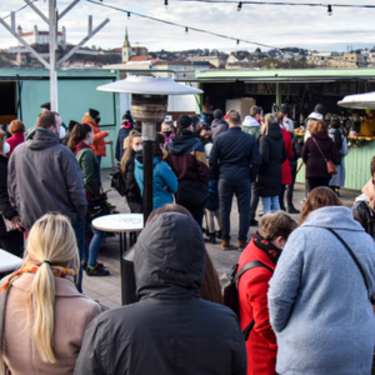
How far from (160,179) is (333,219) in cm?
293

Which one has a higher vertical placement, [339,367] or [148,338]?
[148,338]

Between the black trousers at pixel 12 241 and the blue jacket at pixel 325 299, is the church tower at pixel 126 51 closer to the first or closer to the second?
the black trousers at pixel 12 241

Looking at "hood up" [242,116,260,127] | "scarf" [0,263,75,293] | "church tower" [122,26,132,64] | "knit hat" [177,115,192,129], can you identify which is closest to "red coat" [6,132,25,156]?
"knit hat" [177,115,192,129]

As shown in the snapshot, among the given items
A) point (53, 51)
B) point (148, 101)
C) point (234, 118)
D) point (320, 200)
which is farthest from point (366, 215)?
point (53, 51)

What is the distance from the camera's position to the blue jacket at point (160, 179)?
5.15 metres

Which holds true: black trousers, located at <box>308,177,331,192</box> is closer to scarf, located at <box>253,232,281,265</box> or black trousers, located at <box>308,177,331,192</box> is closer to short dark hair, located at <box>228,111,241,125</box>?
short dark hair, located at <box>228,111,241,125</box>

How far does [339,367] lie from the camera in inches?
94.1

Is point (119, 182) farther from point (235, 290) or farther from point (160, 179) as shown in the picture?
point (235, 290)

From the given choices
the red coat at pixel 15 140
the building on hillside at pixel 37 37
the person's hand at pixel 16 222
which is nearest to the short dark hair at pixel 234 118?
the person's hand at pixel 16 222

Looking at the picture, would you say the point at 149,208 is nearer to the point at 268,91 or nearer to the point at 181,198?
the point at 181,198

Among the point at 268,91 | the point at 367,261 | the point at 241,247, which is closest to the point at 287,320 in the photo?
the point at 367,261

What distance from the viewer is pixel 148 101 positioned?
3.60 m

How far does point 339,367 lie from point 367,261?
0.56 m

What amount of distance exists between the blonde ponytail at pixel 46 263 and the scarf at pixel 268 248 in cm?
111
